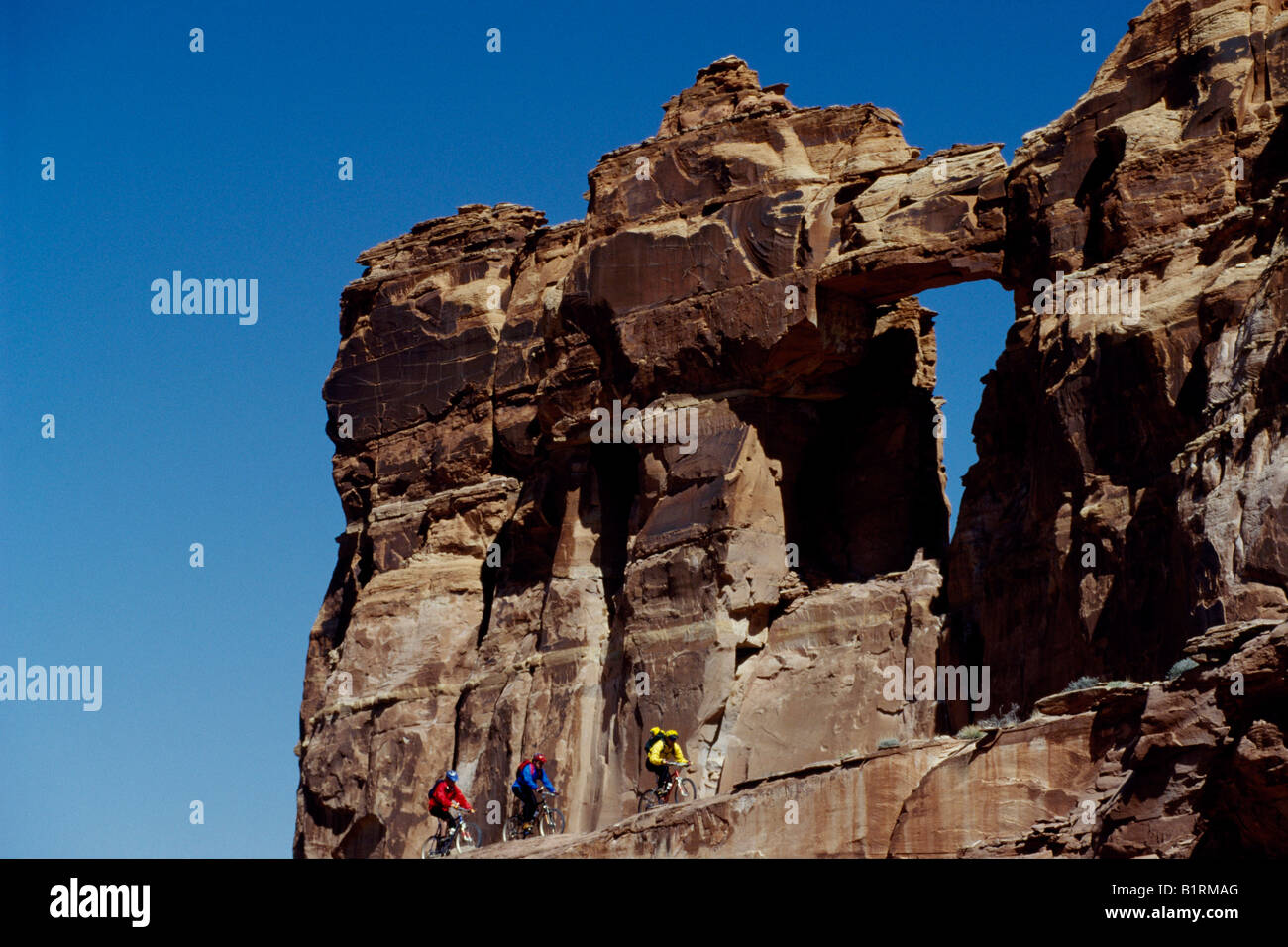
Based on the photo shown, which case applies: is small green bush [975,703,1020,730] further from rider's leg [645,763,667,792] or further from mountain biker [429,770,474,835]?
mountain biker [429,770,474,835]

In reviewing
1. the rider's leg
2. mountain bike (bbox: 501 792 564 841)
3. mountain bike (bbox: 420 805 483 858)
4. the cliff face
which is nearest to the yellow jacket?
the rider's leg

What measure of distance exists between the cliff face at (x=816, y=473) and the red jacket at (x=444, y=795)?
5102 mm

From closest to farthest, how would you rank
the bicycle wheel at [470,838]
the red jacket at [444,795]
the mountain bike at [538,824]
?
1. the red jacket at [444,795]
2. the mountain bike at [538,824]
3. the bicycle wheel at [470,838]

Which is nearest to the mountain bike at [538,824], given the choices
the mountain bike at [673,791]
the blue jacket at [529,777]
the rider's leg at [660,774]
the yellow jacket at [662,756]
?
the blue jacket at [529,777]

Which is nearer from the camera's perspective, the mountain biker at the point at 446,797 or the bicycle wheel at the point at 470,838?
the mountain biker at the point at 446,797

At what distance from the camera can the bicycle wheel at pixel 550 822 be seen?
51531 millimetres

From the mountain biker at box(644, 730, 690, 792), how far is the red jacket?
153 inches

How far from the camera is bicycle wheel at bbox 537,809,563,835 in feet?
169

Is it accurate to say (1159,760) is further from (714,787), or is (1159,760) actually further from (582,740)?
A: (582,740)

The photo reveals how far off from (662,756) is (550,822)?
18.1ft

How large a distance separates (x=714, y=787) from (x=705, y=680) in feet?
7.87

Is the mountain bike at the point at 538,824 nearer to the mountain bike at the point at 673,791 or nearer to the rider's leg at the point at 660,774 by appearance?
the mountain bike at the point at 673,791

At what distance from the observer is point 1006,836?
126ft
